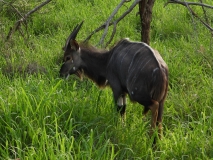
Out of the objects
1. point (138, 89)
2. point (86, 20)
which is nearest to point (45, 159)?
point (138, 89)

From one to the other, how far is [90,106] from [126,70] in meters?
0.50

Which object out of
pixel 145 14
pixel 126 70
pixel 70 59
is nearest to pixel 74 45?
pixel 70 59

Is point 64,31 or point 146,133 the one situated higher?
point 64,31

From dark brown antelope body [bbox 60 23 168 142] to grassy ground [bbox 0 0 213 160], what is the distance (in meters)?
0.17

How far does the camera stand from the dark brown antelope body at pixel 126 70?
3434mm

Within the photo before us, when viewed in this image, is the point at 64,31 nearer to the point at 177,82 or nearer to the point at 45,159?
the point at 177,82

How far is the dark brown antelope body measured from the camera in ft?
11.3

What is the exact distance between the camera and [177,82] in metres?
4.74

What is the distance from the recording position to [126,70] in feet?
12.4

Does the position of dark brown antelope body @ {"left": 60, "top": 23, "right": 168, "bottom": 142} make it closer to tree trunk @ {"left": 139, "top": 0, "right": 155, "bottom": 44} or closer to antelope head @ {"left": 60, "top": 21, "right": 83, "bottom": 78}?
antelope head @ {"left": 60, "top": 21, "right": 83, "bottom": 78}

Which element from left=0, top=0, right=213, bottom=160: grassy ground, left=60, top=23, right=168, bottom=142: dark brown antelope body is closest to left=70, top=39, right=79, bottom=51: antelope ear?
left=60, top=23, right=168, bottom=142: dark brown antelope body

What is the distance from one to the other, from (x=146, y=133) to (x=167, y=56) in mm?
1763

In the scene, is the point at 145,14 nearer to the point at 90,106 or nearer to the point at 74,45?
the point at 74,45

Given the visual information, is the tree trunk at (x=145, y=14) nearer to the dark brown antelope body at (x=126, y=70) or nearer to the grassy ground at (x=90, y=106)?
the grassy ground at (x=90, y=106)
